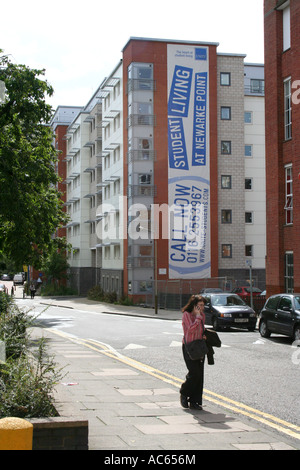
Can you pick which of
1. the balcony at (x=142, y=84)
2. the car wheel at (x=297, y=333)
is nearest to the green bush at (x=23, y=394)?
the car wheel at (x=297, y=333)

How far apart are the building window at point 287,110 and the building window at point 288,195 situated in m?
1.68

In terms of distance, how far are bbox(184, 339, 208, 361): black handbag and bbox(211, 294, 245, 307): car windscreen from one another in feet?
55.8

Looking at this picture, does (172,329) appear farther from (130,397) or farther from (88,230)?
(88,230)

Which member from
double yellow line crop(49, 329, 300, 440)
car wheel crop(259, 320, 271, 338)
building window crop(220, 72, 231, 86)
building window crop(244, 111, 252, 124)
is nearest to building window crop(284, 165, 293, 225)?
car wheel crop(259, 320, 271, 338)

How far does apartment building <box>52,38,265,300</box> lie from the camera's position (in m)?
49.3

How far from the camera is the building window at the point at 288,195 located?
29922 mm

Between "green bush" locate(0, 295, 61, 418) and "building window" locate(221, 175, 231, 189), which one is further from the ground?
"building window" locate(221, 175, 231, 189)

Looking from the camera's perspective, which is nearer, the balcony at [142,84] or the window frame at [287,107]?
the window frame at [287,107]

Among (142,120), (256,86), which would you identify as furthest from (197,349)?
(256,86)

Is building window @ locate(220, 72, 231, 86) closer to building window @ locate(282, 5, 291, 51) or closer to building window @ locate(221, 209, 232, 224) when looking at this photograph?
building window @ locate(221, 209, 232, 224)

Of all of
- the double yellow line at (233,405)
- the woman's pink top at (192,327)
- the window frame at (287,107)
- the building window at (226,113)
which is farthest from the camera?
the building window at (226,113)

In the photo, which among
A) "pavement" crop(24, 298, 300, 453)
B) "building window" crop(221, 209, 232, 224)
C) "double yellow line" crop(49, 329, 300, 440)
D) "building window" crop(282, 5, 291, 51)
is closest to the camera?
"pavement" crop(24, 298, 300, 453)

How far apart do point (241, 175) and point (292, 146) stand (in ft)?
75.7

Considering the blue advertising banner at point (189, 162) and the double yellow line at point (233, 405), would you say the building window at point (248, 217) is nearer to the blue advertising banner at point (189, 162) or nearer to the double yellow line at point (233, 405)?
the blue advertising banner at point (189, 162)
